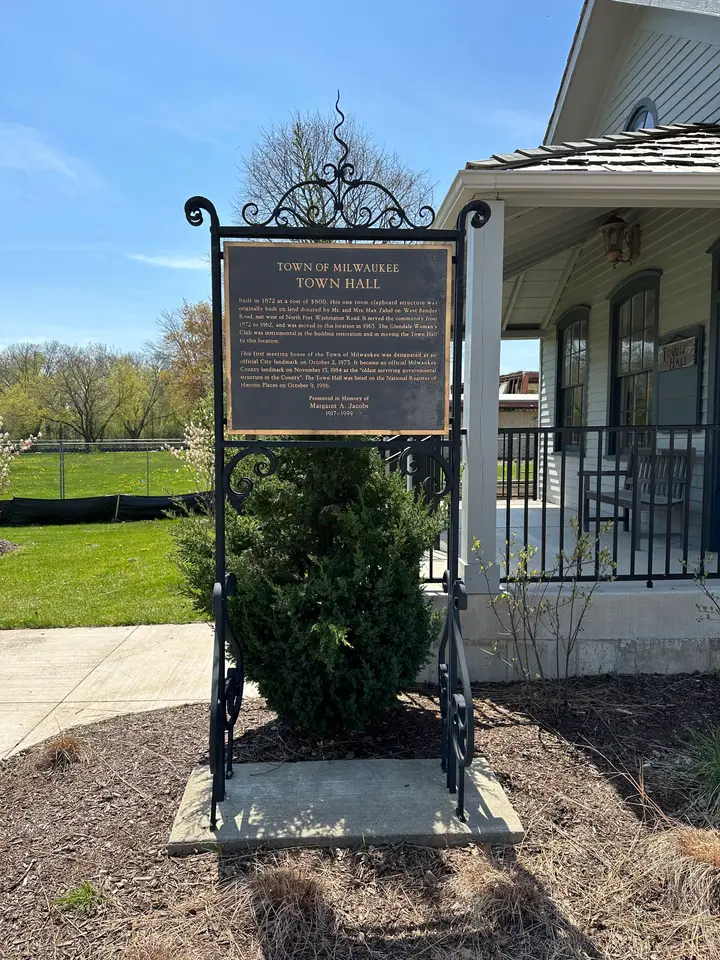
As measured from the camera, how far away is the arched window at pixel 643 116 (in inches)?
311

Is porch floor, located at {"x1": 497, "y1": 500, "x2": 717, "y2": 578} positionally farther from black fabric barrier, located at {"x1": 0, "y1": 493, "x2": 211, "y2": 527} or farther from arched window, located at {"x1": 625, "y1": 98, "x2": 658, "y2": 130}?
black fabric barrier, located at {"x1": 0, "y1": 493, "x2": 211, "y2": 527}

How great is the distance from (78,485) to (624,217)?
22627 mm

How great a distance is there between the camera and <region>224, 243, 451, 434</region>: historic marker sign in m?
2.91

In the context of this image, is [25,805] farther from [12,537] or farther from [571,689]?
[12,537]

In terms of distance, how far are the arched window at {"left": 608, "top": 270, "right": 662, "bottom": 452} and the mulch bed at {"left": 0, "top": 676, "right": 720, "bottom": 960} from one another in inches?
182

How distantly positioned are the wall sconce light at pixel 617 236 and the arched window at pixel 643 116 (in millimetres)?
2169

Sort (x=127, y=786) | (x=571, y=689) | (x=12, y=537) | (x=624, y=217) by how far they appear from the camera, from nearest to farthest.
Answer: (x=127, y=786)
(x=571, y=689)
(x=624, y=217)
(x=12, y=537)

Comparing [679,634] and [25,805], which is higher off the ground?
[679,634]

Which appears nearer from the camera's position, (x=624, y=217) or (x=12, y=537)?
(x=624, y=217)

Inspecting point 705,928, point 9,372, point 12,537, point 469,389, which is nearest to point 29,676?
point 469,389

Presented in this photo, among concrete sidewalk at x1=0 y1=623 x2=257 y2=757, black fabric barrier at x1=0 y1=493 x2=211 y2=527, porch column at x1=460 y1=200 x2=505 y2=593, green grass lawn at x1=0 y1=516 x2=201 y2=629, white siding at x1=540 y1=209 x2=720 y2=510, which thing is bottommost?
concrete sidewalk at x1=0 y1=623 x2=257 y2=757

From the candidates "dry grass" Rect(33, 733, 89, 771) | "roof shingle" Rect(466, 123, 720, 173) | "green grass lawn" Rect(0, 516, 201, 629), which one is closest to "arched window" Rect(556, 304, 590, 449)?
"roof shingle" Rect(466, 123, 720, 173)

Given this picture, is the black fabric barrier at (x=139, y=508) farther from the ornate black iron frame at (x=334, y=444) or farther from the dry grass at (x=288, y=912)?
the dry grass at (x=288, y=912)

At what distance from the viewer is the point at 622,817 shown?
285 cm
